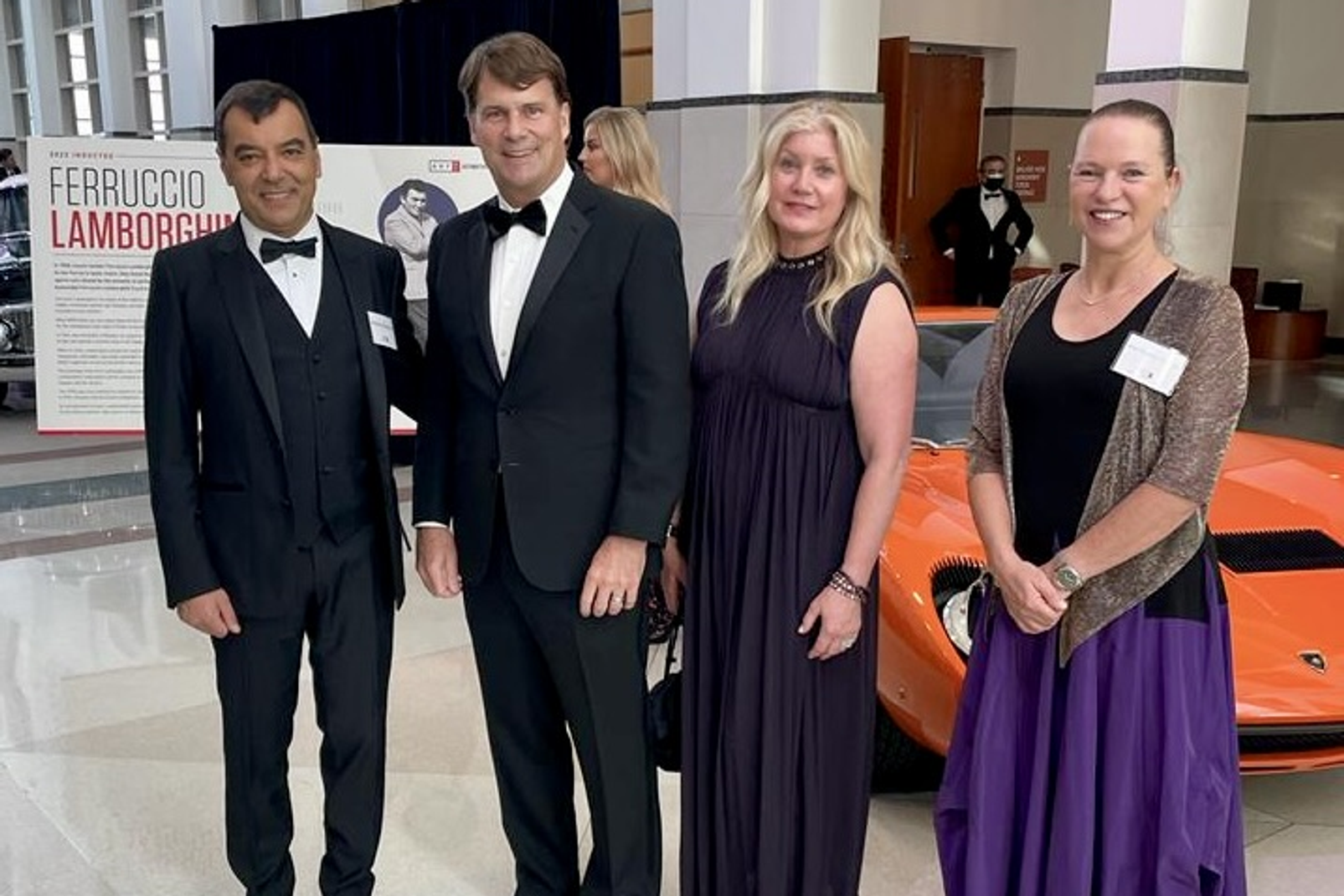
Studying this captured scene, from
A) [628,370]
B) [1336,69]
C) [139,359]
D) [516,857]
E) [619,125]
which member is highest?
[1336,69]

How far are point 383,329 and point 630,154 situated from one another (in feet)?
5.22

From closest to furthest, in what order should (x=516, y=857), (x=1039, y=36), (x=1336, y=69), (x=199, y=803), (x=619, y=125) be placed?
(x=516, y=857)
(x=199, y=803)
(x=619, y=125)
(x=1039, y=36)
(x=1336, y=69)

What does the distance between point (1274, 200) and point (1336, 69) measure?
120 centimetres

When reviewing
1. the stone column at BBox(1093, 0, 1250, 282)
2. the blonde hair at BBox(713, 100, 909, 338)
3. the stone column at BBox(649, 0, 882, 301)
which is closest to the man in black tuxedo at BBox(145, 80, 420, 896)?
the blonde hair at BBox(713, 100, 909, 338)

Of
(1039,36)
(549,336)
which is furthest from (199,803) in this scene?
(1039,36)

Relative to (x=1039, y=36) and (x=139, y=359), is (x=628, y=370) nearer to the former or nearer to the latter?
(x=139, y=359)

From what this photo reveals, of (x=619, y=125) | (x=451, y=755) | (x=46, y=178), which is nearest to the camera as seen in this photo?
(x=451, y=755)

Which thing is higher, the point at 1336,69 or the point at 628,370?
the point at 1336,69

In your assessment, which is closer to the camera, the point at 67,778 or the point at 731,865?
the point at 731,865

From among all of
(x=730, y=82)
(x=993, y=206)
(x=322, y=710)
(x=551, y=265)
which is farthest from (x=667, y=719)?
(x=993, y=206)

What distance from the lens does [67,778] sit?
3.14m

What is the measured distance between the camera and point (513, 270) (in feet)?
6.70

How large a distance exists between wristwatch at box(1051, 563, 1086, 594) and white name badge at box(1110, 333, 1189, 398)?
1.00 feet

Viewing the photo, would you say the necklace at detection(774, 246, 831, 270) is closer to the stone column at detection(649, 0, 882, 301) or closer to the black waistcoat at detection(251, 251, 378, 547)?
the black waistcoat at detection(251, 251, 378, 547)
